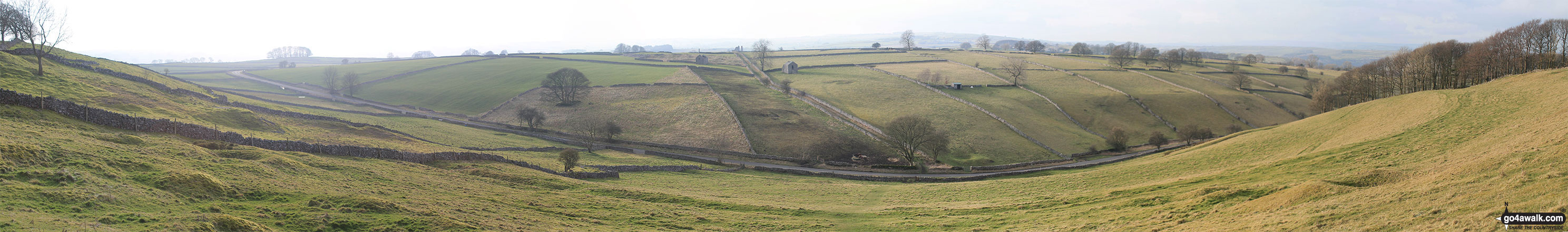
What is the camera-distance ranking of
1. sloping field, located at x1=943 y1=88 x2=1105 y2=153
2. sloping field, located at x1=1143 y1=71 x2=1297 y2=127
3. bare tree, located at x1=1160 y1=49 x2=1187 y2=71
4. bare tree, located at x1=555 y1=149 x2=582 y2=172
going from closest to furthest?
1. bare tree, located at x1=555 y1=149 x2=582 y2=172
2. sloping field, located at x1=943 y1=88 x2=1105 y2=153
3. sloping field, located at x1=1143 y1=71 x2=1297 y2=127
4. bare tree, located at x1=1160 y1=49 x2=1187 y2=71

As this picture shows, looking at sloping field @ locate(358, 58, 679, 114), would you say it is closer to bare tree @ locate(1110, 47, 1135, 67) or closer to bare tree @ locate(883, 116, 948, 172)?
bare tree @ locate(883, 116, 948, 172)

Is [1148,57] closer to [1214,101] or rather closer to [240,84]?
[1214,101]

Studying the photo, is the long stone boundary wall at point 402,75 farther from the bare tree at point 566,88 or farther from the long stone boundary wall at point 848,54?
the long stone boundary wall at point 848,54

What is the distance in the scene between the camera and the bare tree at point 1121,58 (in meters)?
123

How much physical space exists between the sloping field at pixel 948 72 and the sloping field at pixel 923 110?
5.15 m

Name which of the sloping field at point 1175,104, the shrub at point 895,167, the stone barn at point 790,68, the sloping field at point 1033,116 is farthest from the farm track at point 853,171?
the stone barn at point 790,68

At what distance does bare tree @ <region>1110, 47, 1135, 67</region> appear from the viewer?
402 feet

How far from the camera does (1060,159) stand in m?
60.6

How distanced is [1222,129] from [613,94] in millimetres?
81582

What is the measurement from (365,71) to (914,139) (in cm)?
11914

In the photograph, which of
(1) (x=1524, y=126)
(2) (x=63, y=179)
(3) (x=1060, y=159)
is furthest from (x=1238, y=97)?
(2) (x=63, y=179)

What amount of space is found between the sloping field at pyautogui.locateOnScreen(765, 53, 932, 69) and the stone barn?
696 centimetres

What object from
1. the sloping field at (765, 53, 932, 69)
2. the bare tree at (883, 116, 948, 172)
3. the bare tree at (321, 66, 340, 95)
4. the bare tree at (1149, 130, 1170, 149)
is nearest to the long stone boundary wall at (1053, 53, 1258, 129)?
the bare tree at (1149, 130, 1170, 149)

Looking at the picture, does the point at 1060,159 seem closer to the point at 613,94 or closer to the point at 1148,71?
Result: the point at 613,94
